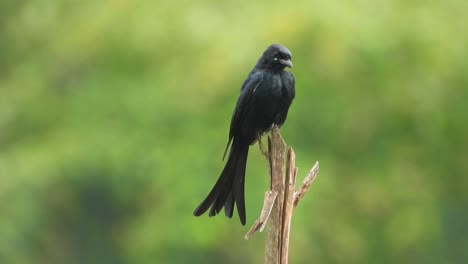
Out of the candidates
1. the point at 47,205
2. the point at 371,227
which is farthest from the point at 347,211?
the point at 47,205

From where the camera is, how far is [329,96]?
799 centimetres

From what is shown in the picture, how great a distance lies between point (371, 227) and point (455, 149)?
0.94 meters

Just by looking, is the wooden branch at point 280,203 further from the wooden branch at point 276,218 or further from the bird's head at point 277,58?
the bird's head at point 277,58

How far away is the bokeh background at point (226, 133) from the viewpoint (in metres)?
7.80

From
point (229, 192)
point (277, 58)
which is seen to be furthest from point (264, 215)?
point (277, 58)

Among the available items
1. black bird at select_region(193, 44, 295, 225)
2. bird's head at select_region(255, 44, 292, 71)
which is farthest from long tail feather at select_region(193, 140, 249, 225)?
bird's head at select_region(255, 44, 292, 71)

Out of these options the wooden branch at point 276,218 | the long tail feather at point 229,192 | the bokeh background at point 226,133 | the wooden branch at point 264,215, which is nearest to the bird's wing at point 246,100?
the long tail feather at point 229,192

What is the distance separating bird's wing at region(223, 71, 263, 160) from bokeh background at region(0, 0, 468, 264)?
269 cm

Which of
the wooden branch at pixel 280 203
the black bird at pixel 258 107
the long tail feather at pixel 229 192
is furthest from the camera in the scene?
the black bird at pixel 258 107

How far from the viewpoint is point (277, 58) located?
4.91m

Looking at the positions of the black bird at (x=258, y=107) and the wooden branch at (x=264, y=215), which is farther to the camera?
the black bird at (x=258, y=107)

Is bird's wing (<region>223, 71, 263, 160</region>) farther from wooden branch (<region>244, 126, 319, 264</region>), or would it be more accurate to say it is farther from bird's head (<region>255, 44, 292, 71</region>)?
wooden branch (<region>244, 126, 319, 264</region>)

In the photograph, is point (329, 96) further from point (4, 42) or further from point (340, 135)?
point (4, 42)

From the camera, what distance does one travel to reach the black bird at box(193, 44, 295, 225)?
4.86 metres
